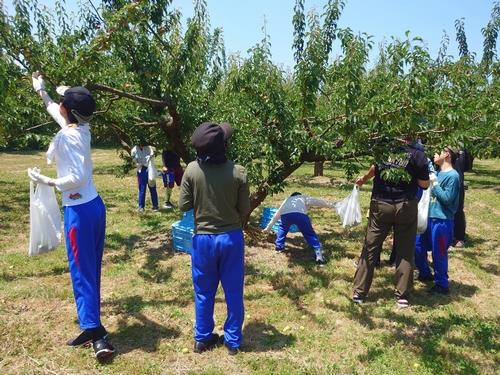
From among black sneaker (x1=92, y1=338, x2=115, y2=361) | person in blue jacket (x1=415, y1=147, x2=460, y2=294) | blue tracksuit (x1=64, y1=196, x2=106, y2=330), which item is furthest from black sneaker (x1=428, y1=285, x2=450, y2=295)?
blue tracksuit (x1=64, y1=196, x2=106, y2=330)

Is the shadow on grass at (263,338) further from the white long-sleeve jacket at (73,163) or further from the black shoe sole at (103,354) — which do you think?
the white long-sleeve jacket at (73,163)

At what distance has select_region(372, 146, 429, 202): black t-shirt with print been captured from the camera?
14.7 ft

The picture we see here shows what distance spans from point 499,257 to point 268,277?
3.90 metres

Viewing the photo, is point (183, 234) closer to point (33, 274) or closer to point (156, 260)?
point (156, 260)

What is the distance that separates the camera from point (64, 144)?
342 cm

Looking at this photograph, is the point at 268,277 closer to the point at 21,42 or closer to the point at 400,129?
the point at 400,129

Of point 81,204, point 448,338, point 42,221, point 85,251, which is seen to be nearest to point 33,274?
point 42,221

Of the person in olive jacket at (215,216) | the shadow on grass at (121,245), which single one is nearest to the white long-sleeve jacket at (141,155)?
the shadow on grass at (121,245)

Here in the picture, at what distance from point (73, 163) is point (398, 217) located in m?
3.24

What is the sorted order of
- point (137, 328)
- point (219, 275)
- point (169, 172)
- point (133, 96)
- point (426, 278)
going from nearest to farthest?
point (219, 275)
point (137, 328)
point (133, 96)
point (426, 278)
point (169, 172)

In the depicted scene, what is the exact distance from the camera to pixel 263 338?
414 centimetres

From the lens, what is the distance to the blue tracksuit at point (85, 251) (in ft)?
11.5

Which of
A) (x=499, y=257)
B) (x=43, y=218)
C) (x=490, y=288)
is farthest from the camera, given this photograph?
(x=499, y=257)

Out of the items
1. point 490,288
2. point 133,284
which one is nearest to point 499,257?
point 490,288
